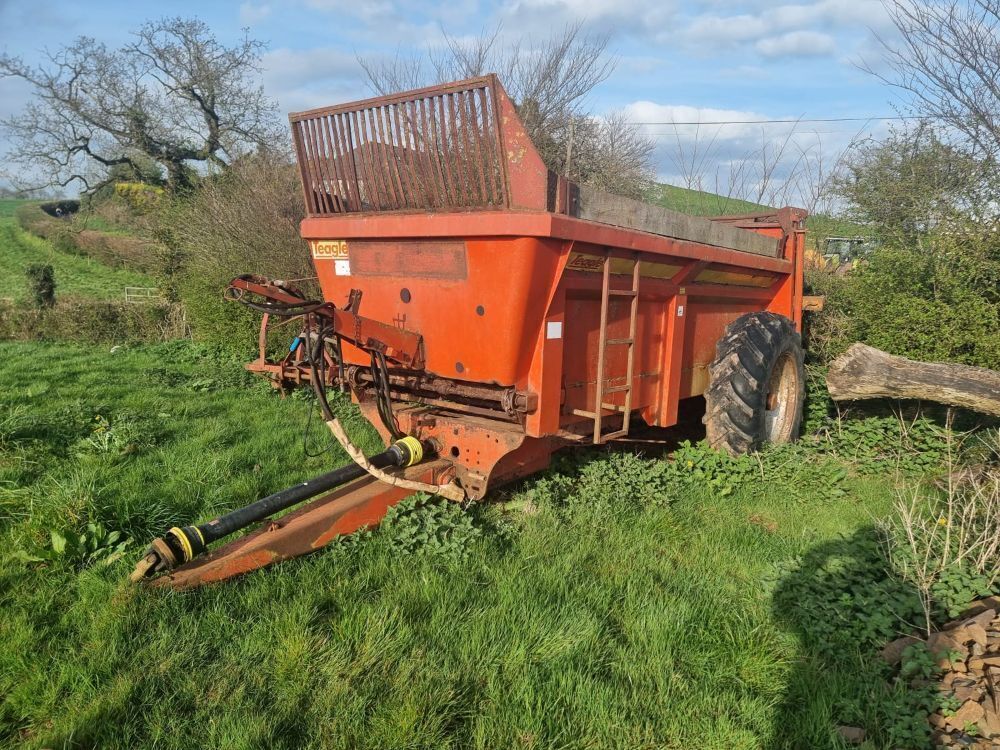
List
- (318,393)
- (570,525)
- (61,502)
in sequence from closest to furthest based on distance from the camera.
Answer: (318,393), (61,502), (570,525)

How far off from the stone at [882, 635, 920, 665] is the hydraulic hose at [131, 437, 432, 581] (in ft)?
8.53

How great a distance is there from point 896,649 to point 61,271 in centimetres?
2700

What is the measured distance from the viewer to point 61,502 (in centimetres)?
360

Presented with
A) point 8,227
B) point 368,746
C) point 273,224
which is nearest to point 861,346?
point 368,746

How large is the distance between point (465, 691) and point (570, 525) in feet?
5.24

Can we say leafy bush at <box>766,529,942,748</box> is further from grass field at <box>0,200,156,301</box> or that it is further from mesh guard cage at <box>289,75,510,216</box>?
grass field at <box>0,200,156,301</box>

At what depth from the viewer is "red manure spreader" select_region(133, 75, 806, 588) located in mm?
3164

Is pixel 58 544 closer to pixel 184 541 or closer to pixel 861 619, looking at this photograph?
pixel 184 541

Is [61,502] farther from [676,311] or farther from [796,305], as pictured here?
[796,305]

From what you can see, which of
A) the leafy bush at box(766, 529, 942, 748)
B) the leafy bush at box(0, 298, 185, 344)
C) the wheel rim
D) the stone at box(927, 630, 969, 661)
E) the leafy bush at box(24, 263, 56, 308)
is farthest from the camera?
the leafy bush at box(24, 263, 56, 308)

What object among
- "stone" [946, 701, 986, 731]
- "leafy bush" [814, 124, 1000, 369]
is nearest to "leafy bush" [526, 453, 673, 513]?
"stone" [946, 701, 986, 731]

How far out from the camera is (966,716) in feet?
7.95

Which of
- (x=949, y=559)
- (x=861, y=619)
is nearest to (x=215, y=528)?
(x=861, y=619)

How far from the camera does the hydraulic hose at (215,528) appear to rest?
2818 millimetres
